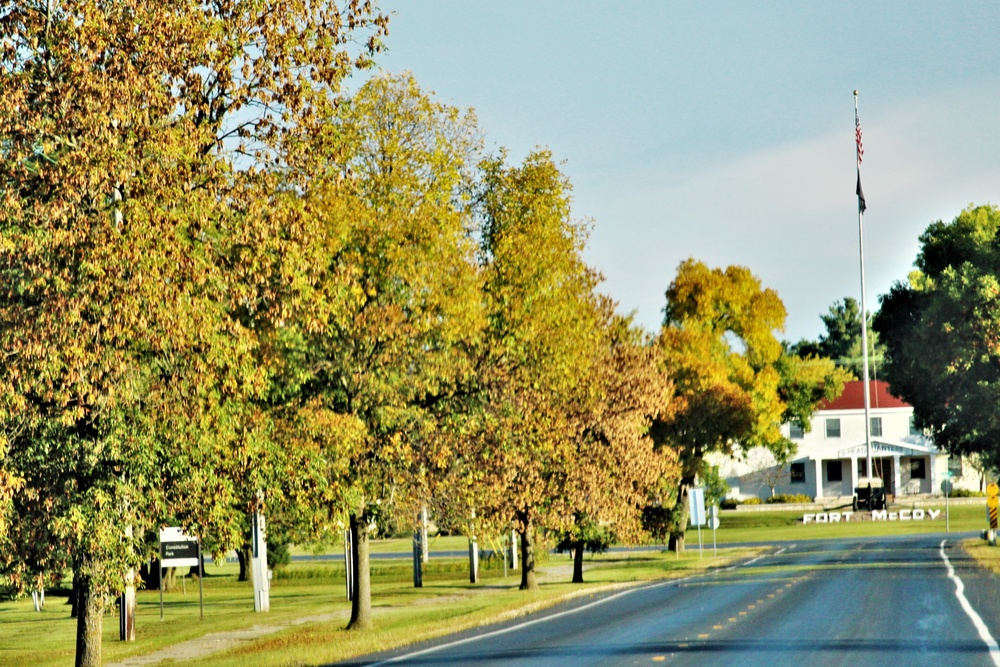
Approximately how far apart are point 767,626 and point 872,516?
57.5m

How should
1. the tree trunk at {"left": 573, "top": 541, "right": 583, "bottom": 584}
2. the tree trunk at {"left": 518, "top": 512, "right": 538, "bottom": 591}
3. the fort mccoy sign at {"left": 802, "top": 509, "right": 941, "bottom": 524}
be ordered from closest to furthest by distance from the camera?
1. the tree trunk at {"left": 518, "top": 512, "right": 538, "bottom": 591}
2. the tree trunk at {"left": 573, "top": 541, "right": 583, "bottom": 584}
3. the fort mccoy sign at {"left": 802, "top": 509, "right": 941, "bottom": 524}

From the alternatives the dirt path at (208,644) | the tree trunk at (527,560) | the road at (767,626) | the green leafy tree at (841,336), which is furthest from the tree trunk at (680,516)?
the green leafy tree at (841,336)

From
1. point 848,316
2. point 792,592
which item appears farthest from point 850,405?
point 792,592

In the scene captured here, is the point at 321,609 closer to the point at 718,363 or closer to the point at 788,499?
the point at 718,363

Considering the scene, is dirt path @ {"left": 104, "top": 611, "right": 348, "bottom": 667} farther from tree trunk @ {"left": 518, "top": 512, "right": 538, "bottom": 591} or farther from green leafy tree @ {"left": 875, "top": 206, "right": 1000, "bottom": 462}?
green leafy tree @ {"left": 875, "top": 206, "right": 1000, "bottom": 462}

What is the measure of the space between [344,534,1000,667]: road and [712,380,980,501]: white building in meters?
59.5

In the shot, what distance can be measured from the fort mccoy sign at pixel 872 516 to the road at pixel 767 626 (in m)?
41.2

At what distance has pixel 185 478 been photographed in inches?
665

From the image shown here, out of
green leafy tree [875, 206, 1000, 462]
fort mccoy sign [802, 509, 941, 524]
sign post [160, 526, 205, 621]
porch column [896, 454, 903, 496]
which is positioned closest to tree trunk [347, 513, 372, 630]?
sign post [160, 526, 205, 621]

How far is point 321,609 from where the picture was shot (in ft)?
105

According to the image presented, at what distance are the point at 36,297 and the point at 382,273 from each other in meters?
8.76

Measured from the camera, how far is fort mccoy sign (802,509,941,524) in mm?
76188

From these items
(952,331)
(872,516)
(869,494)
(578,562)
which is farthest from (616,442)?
(872,516)

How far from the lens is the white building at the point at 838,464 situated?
94.6 meters
